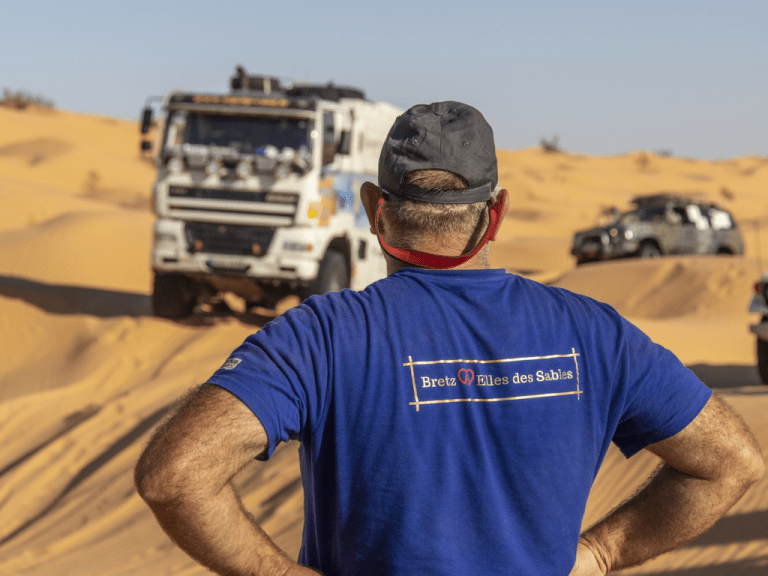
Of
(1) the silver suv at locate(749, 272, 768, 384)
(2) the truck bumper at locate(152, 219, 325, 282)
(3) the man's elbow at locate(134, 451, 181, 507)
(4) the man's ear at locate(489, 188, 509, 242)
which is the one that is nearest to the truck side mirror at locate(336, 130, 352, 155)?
(2) the truck bumper at locate(152, 219, 325, 282)

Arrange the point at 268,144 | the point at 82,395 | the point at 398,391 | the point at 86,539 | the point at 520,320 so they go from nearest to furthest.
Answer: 1. the point at 398,391
2. the point at 520,320
3. the point at 86,539
4. the point at 82,395
5. the point at 268,144

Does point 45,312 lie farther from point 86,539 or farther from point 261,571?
point 261,571

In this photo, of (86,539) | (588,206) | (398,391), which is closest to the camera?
(398,391)

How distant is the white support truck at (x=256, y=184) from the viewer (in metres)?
12.2

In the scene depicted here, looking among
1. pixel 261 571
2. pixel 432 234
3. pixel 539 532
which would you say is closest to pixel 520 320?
pixel 432 234

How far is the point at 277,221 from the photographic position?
494 inches

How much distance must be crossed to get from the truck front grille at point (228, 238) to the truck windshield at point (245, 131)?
108 centimetres

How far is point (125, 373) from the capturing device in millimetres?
12641

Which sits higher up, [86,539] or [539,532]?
[539,532]

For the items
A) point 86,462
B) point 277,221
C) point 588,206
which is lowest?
point 588,206

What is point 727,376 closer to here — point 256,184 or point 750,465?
point 256,184

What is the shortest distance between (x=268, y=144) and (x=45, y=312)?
18.2 feet

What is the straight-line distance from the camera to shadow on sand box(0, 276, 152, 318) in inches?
620

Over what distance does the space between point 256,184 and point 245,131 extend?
2.31ft
